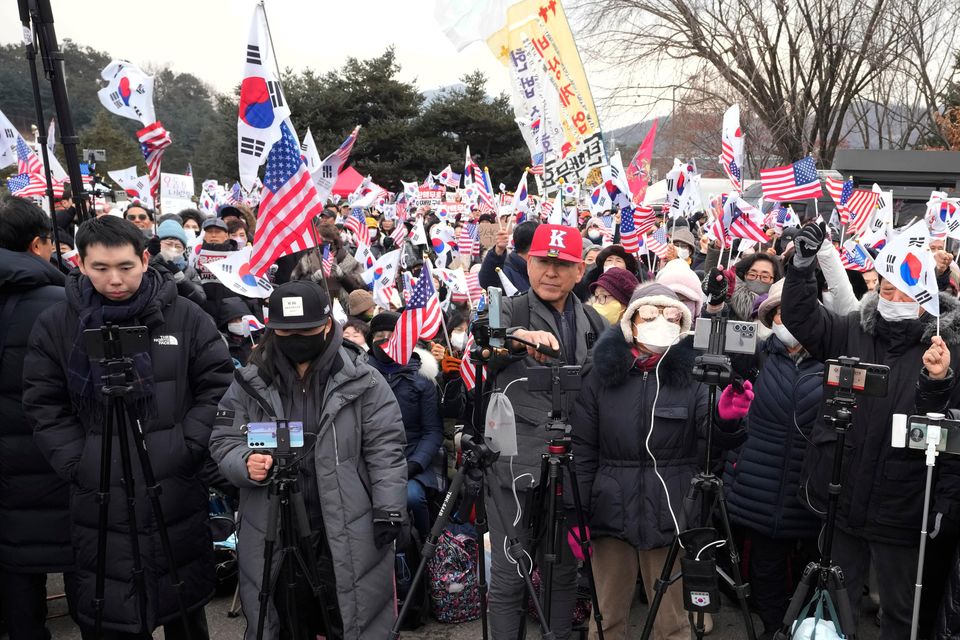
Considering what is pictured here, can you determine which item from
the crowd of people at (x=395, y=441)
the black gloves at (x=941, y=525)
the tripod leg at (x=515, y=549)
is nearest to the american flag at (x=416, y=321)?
the crowd of people at (x=395, y=441)

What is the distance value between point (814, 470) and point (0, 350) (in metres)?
3.79

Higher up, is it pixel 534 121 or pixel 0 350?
pixel 534 121

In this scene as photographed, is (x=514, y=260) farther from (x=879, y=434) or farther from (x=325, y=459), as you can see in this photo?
(x=325, y=459)

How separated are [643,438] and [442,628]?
1.74m

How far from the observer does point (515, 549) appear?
3.25 metres

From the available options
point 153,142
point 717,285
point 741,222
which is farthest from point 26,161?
point 717,285

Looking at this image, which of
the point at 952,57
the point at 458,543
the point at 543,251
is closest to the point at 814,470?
the point at 543,251

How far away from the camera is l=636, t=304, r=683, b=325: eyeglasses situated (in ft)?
11.6

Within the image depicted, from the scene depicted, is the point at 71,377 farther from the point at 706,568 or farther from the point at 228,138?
the point at 228,138

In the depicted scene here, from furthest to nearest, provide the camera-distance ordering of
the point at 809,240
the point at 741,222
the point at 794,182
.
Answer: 1. the point at 741,222
2. the point at 794,182
3. the point at 809,240

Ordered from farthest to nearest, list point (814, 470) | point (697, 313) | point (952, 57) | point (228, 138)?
point (228, 138), point (952, 57), point (697, 313), point (814, 470)

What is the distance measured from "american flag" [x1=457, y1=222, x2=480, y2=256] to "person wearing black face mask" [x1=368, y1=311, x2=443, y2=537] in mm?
7429

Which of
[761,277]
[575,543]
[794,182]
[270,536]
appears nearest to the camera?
[270,536]

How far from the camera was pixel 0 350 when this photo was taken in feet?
11.5
